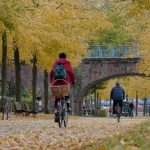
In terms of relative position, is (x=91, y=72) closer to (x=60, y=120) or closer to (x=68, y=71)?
(x=60, y=120)

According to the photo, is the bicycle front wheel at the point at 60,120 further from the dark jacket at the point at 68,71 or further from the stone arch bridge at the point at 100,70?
the stone arch bridge at the point at 100,70

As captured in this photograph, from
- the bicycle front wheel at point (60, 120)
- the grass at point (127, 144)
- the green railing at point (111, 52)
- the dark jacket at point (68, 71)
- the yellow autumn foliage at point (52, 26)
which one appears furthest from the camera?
the green railing at point (111, 52)

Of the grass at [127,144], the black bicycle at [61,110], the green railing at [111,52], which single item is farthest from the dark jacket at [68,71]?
the green railing at [111,52]

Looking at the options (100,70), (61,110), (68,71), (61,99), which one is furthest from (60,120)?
(100,70)

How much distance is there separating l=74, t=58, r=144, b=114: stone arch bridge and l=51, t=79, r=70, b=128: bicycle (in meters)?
36.1

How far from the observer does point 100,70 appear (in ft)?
172

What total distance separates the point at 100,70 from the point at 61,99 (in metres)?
37.7

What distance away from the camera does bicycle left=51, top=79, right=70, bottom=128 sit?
14.4 meters

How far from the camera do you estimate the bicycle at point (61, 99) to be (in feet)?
47.1

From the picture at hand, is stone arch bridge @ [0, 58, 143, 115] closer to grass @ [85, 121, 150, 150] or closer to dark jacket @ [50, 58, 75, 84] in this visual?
dark jacket @ [50, 58, 75, 84]

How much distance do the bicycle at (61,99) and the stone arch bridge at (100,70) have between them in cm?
3613

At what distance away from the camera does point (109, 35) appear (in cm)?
6091

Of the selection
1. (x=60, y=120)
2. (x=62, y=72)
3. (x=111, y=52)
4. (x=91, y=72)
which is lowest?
(x=60, y=120)

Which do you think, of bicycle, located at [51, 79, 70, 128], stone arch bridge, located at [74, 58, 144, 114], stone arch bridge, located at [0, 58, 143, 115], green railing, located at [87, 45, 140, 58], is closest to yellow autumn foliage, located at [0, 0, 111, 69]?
bicycle, located at [51, 79, 70, 128]
